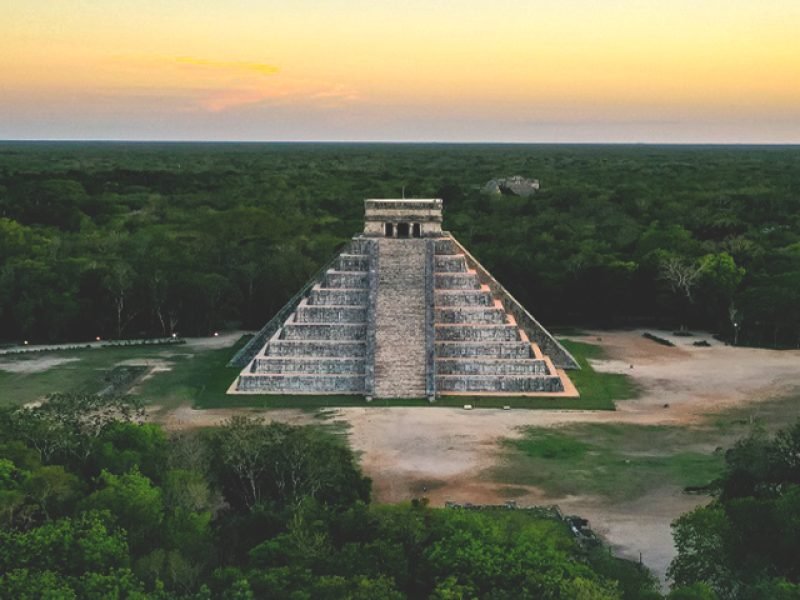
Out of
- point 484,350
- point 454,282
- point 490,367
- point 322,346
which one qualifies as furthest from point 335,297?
point 490,367

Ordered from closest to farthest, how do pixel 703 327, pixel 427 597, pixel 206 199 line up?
pixel 427 597 → pixel 703 327 → pixel 206 199

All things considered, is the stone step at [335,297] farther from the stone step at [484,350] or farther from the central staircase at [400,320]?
the stone step at [484,350]

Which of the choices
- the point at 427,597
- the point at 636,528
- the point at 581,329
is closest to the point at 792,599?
the point at 427,597

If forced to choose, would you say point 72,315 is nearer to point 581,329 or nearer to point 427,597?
point 581,329

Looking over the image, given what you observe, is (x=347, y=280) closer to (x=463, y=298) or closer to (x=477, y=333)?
(x=463, y=298)

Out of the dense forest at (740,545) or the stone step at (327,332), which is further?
the stone step at (327,332)

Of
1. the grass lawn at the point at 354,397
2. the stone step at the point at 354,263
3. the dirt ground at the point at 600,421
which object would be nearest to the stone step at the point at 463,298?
the stone step at the point at 354,263
